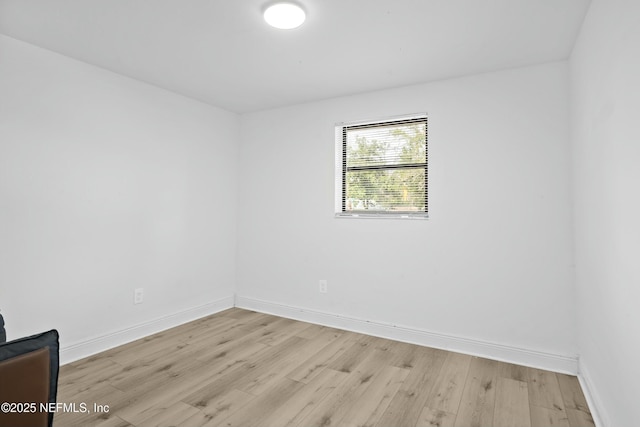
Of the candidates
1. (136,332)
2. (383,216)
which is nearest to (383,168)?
(383,216)

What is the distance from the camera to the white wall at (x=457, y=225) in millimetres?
2590

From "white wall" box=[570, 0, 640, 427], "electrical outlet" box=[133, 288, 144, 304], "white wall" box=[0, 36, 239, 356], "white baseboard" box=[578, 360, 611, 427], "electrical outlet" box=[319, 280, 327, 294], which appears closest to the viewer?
"white wall" box=[570, 0, 640, 427]

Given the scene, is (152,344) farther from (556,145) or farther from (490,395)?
(556,145)

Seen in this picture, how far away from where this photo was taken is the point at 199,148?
3.71 m

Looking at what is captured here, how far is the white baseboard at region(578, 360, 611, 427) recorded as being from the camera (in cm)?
181

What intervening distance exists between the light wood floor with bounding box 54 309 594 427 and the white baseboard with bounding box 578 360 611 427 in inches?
1.8

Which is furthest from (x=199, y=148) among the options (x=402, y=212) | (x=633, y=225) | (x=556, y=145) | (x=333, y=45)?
(x=633, y=225)

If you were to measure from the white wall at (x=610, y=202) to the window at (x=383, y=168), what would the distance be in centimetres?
120

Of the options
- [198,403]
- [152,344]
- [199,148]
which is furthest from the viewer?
[199,148]

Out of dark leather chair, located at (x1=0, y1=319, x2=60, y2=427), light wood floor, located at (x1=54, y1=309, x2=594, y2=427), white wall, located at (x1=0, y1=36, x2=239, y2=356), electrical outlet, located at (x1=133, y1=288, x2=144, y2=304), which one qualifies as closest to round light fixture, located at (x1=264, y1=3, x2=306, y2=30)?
white wall, located at (x1=0, y1=36, x2=239, y2=356)

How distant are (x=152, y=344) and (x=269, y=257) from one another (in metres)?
1.46

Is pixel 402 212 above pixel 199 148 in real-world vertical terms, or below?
below

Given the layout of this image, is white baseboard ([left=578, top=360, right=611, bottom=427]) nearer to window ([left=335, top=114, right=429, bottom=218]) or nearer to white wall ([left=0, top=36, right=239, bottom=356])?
window ([left=335, top=114, right=429, bottom=218])

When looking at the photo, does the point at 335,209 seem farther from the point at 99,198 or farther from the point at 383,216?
the point at 99,198
